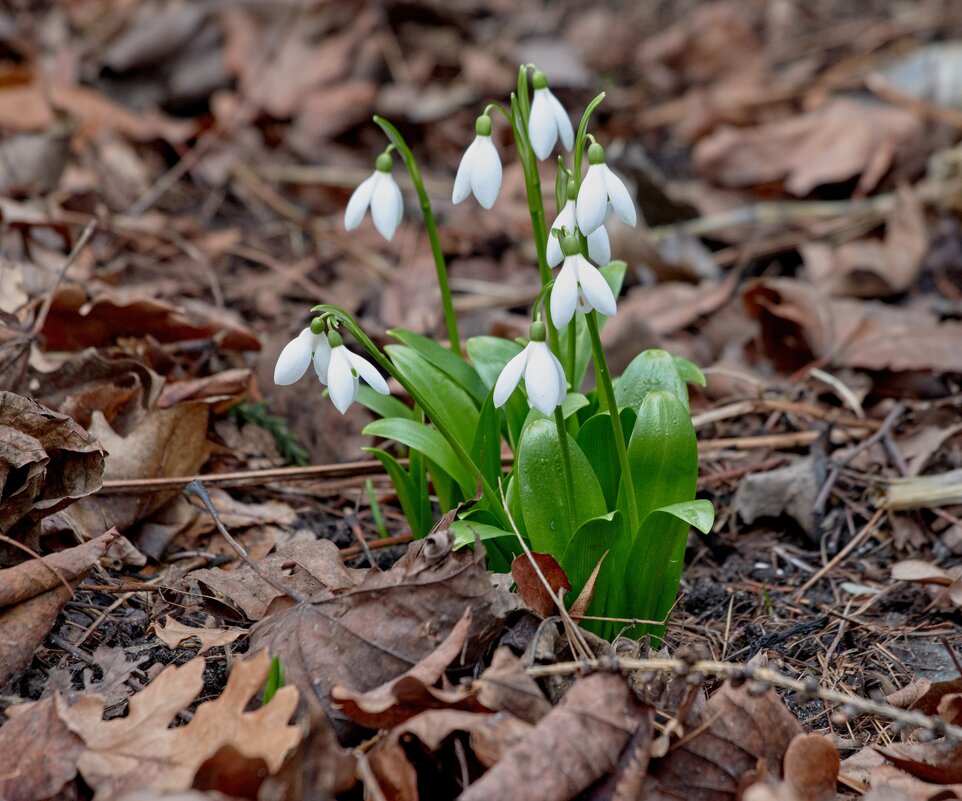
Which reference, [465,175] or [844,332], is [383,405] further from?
[844,332]

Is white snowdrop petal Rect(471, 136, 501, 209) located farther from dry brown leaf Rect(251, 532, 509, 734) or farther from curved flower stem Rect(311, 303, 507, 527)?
dry brown leaf Rect(251, 532, 509, 734)

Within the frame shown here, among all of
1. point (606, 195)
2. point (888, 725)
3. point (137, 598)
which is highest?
point (606, 195)

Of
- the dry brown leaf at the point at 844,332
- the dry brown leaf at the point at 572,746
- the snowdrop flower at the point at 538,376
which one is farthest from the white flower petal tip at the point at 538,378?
the dry brown leaf at the point at 844,332

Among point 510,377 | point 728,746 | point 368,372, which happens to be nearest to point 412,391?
point 368,372

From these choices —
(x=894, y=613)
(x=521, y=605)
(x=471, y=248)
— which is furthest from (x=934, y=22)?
(x=521, y=605)

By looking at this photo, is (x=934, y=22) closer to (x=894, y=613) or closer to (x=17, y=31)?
(x=894, y=613)

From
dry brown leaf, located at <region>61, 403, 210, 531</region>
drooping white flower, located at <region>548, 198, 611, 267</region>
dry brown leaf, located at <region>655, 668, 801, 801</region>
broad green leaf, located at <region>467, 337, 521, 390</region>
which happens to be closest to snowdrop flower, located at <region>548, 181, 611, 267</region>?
drooping white flower, located at <region>548, 198, 611, 267</region>
